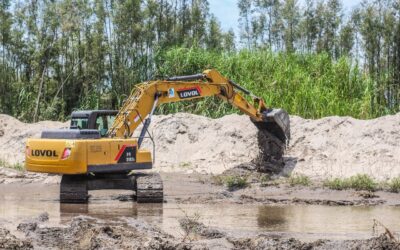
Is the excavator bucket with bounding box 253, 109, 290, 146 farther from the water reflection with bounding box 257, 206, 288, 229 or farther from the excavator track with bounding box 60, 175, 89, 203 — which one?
the excavator track with bounding box 60, 175, 89, 203

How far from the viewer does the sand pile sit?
1762cm

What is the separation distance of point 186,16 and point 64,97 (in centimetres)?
632

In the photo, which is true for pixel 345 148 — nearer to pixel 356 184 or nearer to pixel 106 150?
pixel 356 184

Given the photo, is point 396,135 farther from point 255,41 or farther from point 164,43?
point 255,41

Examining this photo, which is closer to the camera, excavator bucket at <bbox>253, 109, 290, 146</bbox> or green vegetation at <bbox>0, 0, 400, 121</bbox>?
excavator bucket at <bbox>253, 109, 290, 146</bbox>

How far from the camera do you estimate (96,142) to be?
1310 centimetres

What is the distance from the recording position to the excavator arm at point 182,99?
1421 centimetres

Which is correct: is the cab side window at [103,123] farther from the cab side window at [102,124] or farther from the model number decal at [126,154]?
the model number decal at [126,154]

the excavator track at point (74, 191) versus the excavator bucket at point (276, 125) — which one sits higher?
the excavator bucket at point (276, 125)

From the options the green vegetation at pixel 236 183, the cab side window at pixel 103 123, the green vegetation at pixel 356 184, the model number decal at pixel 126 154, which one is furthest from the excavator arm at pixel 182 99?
the green vegetation at pixel 356 184

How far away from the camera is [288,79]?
78.6 ft

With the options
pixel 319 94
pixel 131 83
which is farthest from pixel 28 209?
pixel 131 83

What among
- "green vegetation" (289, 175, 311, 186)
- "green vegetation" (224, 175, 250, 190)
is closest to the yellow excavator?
"green vegetation" (224, 175, 250, 190)

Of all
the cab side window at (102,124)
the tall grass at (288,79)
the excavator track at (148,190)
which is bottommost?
the excavator track at (148,190)
